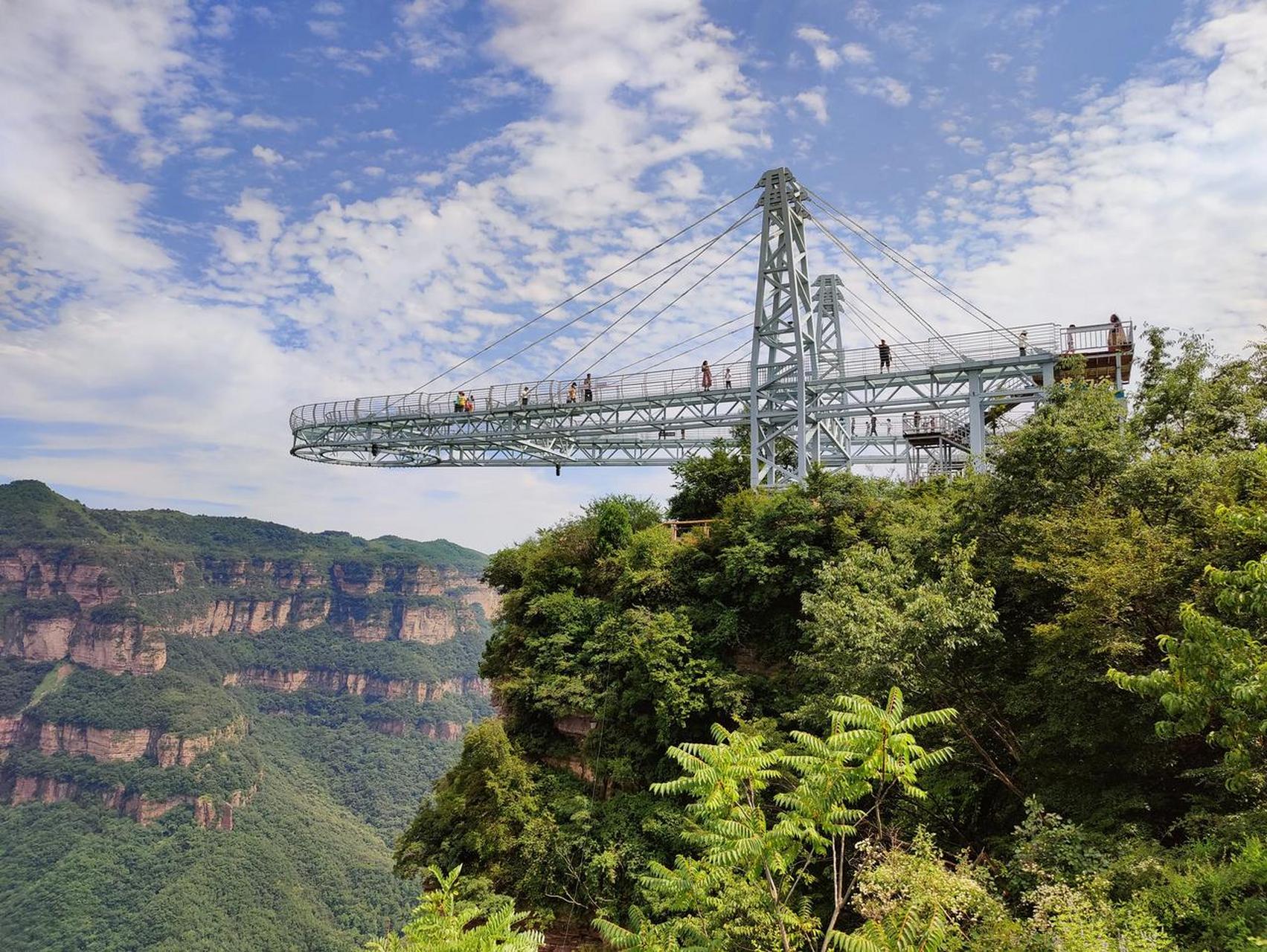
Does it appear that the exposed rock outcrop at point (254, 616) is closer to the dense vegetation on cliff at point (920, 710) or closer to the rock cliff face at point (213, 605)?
the rock cliff face at point (213, 605)

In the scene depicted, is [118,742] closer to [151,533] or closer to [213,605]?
[213,605]

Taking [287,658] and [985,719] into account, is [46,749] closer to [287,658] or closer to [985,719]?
[287,658]

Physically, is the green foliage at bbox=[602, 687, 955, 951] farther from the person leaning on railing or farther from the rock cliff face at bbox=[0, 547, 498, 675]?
the rock cliff face at bbox=[0, 547, 498, 675]

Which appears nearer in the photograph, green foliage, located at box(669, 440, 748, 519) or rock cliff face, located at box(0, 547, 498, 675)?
green foliage, located at box(669, 440, 748, 519)

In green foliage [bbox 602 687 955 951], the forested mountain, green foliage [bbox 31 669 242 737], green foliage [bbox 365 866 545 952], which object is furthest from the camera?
green foliage [bbox 31 669 242 737]

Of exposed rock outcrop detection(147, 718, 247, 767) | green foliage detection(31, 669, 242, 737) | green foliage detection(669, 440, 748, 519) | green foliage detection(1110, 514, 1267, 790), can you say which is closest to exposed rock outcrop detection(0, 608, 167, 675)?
green foliage detection(31, 669, 242, 737)

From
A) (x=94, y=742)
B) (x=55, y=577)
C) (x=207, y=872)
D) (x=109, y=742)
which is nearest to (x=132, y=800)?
(x=109, y=742)
